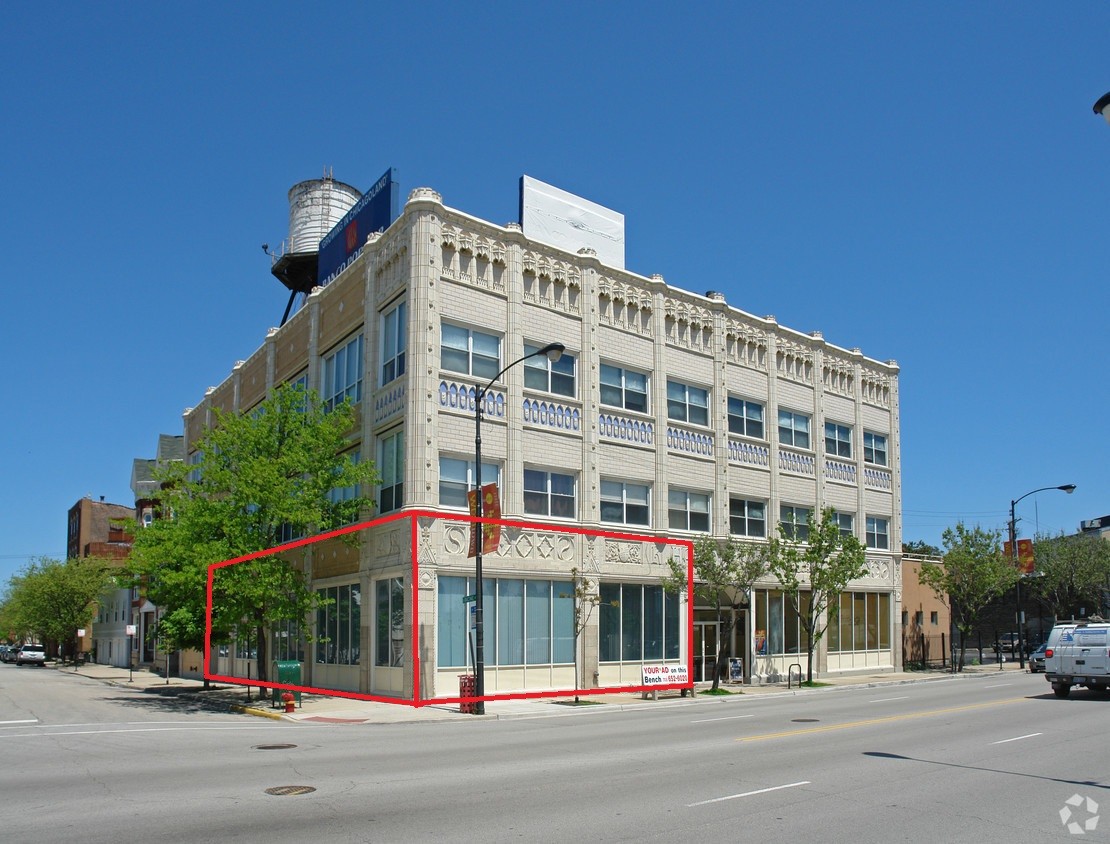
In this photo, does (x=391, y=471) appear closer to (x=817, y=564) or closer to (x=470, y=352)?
(x=470, y=352)

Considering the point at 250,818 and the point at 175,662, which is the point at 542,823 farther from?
the point at 175,662

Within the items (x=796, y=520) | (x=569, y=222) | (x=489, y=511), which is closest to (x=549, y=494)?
(x=489, y=511)

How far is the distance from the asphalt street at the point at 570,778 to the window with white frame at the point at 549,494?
29.0 ft

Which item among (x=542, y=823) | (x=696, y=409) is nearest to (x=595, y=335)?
(x=696, y=409)

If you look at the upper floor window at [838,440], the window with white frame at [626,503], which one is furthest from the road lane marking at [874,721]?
the upper floor window at [838,440]

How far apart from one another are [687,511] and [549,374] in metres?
8.59

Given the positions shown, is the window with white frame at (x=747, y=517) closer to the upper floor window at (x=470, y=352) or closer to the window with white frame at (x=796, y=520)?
the window with white frame at (x=796, y=520)

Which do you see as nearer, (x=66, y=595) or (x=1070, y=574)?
(x=1070, y=574)

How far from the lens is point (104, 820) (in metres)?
11.1

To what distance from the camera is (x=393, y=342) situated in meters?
32.2

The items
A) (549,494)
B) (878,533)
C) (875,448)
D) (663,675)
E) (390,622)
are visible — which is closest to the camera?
(390,622)

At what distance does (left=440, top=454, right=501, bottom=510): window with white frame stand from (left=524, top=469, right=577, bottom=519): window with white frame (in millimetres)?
1845

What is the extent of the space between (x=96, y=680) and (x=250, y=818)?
162ft

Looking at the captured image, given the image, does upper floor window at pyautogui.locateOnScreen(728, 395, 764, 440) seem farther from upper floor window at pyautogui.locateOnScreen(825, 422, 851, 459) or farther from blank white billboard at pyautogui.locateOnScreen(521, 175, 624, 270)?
blank white billboard at pyautogui.locateOnScreen(521, 175, 624, 270)
